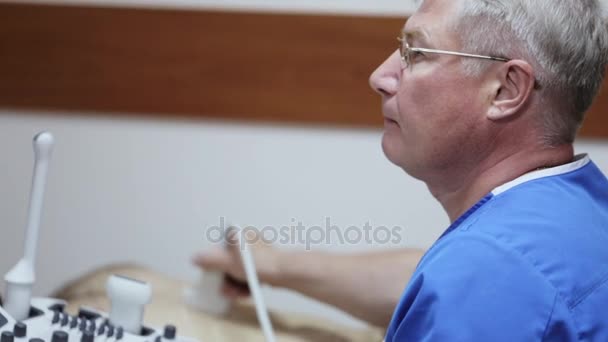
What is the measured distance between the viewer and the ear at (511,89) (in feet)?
3.08

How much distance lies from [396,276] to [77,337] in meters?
0.63

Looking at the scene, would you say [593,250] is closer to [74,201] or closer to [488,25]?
[488,25]

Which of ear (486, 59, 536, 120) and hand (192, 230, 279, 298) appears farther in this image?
hand (192, 230, 279, 298)

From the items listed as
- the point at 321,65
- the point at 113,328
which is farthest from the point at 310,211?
the point at 113,328

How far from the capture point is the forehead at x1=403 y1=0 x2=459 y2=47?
0.98 meters

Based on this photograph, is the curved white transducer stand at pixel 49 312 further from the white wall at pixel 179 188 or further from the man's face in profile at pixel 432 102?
the white wall at pixel 179 188

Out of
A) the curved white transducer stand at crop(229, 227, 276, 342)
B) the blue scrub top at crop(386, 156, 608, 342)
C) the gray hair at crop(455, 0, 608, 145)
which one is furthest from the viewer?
the curved white transducer stand at crop(229, 227, 276, 342)

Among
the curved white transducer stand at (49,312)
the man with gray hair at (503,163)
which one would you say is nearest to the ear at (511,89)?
the man with gray hair at (503,163)

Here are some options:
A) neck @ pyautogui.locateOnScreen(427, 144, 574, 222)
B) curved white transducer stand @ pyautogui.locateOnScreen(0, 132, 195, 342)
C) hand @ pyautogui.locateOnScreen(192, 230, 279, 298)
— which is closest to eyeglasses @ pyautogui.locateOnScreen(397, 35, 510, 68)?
neck @ pyautogui.locateOnScreen(427, 144, 574, 222)

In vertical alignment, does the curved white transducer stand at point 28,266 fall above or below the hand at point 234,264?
above

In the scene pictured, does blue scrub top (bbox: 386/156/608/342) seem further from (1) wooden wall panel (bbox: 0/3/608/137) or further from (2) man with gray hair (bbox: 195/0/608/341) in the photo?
(1) wooden wall panel (bbox: 0/3/608/137)

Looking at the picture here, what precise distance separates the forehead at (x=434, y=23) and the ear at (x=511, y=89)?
0.08 m

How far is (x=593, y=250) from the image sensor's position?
0.87 meters

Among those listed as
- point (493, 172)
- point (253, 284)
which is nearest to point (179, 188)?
point (253, 284)
